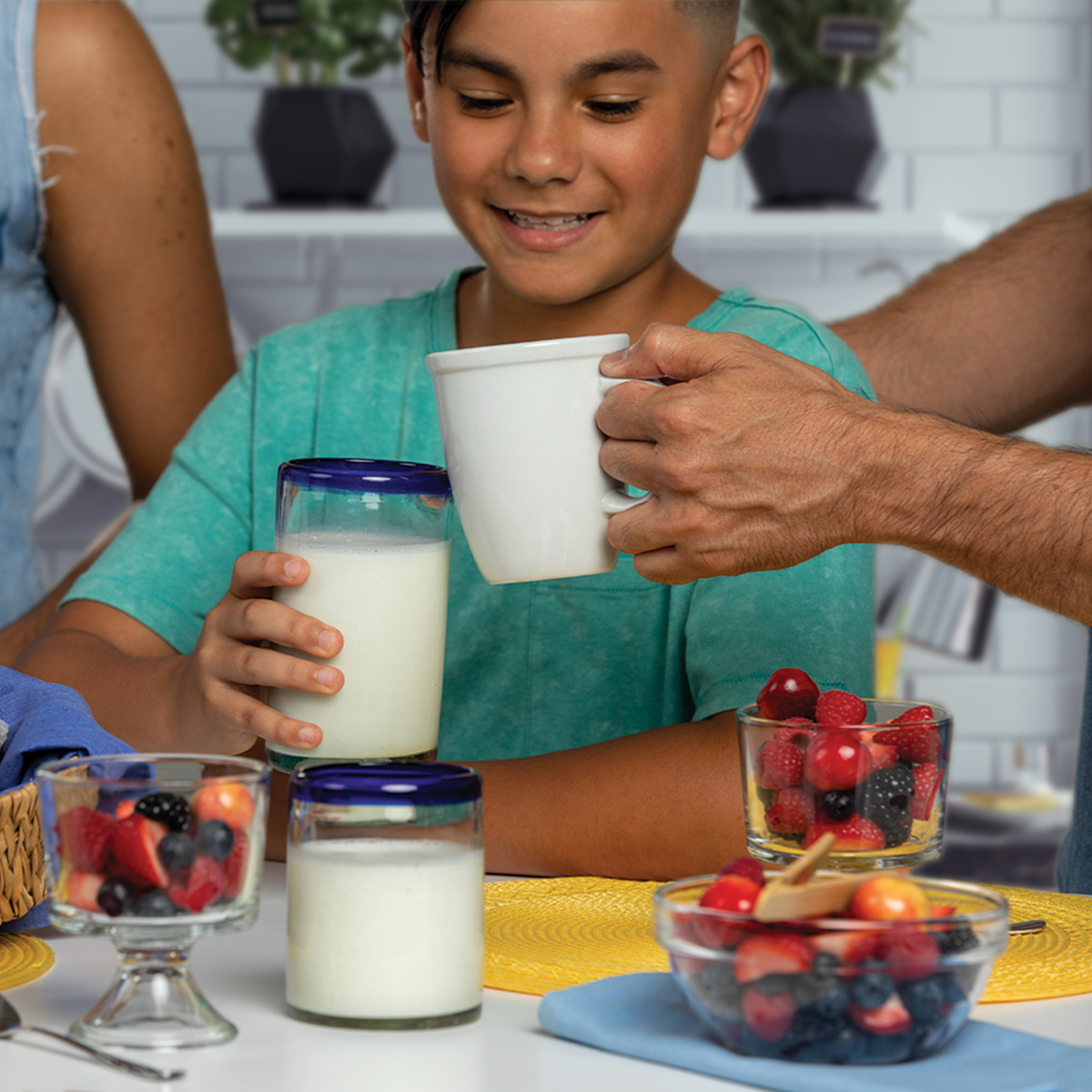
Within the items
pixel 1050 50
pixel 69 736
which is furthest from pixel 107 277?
pixel 1050 50

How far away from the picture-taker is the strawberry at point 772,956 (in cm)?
62

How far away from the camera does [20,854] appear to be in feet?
2.72

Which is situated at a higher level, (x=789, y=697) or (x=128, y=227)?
(x=128, y=227)

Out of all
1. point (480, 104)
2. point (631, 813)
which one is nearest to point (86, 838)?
point (631, 813)

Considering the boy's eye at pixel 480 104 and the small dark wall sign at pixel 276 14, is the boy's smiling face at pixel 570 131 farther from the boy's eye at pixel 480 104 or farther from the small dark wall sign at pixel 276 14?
the small dark wall sign at pixel 276 14

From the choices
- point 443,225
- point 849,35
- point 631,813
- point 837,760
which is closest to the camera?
point 837,760

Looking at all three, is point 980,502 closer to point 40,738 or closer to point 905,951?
point 905,951

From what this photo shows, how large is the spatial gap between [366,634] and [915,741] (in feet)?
1.04

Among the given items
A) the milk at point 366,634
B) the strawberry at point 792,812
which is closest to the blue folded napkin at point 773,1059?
the strawberry at point 792,812

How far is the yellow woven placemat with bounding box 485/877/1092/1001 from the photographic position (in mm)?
787

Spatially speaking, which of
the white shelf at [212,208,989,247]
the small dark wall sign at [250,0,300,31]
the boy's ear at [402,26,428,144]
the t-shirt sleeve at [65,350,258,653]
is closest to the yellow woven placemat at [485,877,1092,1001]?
the t-shirt sleeve at [65,350,258,653]

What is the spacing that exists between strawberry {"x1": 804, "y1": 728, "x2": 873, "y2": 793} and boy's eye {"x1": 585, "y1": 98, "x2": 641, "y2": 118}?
56 centimetres

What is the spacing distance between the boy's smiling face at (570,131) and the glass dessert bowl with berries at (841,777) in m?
→ 0.47

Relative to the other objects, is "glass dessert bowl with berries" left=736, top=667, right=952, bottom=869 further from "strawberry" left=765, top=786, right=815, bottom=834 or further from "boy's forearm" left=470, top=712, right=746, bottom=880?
"boy's forearm" left=470, top=712, right=746, bottom=880
